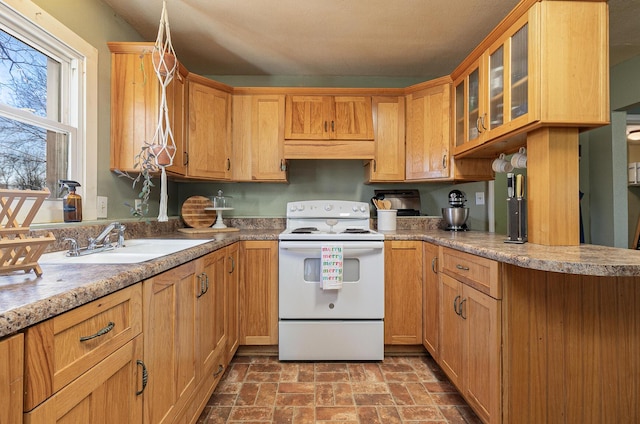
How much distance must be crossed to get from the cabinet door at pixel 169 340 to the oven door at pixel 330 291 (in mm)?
789

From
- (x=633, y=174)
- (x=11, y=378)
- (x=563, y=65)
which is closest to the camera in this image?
(x=11, y=378)

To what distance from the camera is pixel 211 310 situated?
5.47 ft

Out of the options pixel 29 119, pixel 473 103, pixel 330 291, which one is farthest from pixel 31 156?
pixel 473 103

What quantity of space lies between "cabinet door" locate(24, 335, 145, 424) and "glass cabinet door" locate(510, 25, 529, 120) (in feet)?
6.46

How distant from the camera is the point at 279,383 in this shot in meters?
1.88

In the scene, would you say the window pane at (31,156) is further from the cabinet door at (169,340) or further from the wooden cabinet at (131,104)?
the cabinet door at (169,340)

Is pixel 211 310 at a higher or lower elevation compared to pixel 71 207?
lower

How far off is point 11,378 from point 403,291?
2080mm

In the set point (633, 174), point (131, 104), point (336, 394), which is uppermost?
point (131, 104)

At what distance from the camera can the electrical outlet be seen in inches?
71.0

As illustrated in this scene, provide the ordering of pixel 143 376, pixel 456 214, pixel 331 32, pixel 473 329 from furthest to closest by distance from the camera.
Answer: pixel 456 214, pixel 331 32, pixel 473 329, pixel 143 376

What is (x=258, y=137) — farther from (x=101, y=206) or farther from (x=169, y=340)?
(x=169, y=340)

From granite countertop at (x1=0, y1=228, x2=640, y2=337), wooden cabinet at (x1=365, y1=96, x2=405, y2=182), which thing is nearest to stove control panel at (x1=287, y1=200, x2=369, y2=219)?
wooden cabinet at (x1=365, y1=96, x2=405, y2=182)

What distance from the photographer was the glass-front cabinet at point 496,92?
1.53m
